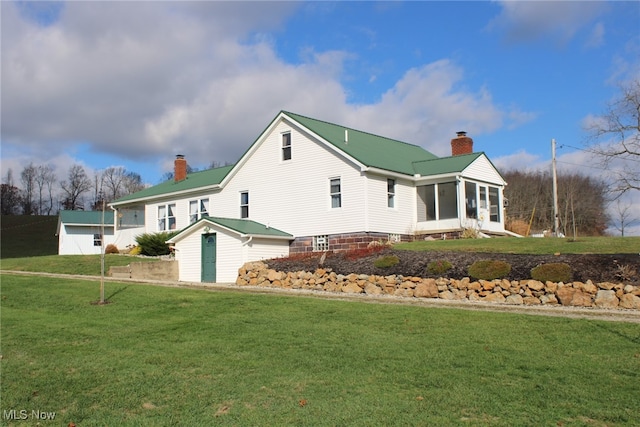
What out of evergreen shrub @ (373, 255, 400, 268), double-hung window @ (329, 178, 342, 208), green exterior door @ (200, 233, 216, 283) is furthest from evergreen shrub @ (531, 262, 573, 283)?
green exterior door @ (200, 233, 216, 283)

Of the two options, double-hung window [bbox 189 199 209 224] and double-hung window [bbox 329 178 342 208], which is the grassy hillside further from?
double-hung window [bbox 329 178 342 208]

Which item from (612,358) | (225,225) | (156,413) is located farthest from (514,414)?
(225,225)

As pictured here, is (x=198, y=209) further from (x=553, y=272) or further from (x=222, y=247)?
(x=553, y=272)

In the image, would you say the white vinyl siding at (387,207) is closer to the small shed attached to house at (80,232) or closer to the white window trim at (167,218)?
the white window trim at (167,218)

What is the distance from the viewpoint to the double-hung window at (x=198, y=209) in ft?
105

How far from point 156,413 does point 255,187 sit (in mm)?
22295

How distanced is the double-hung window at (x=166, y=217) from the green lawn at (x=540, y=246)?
17.4m

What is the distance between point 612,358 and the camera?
8.49 m

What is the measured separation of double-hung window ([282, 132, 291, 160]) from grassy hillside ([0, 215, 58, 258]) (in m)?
36.9

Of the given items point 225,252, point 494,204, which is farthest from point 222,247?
point 494,204

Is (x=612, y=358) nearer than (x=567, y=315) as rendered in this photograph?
Yes

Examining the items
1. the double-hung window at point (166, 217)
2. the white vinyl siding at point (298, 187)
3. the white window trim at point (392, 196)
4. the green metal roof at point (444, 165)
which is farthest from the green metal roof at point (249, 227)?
the double-hung window at point (166, 217)

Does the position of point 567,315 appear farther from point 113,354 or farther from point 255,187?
point 255,187

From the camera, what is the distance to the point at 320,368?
8.34 meters
